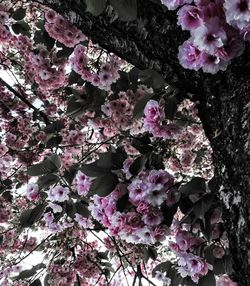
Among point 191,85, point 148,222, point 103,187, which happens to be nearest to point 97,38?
point 191,85

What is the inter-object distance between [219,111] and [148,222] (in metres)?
0.49

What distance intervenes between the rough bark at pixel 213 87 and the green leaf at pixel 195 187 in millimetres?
200

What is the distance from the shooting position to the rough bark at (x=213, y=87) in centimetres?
106

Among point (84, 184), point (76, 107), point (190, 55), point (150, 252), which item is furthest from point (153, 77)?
point (150, 252)

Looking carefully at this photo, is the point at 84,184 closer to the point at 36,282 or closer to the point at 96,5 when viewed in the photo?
the point at 96,5

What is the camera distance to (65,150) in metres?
A: 3.56

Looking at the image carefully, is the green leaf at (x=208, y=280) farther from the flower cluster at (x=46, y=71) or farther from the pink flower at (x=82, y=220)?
the flower cluster at (x=46, y=71)

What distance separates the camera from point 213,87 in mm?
1225

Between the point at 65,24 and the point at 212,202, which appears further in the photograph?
the point at 65,24

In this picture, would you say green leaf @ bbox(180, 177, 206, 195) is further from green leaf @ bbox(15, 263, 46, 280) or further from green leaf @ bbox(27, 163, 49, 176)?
green leaf @ bbox(15, 263, 46, 280)

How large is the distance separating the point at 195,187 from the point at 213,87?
1.19 feet

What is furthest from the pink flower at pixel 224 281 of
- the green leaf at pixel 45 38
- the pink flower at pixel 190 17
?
the green leaf at pixel 45 38

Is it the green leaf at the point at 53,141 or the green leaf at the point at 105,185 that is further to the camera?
the green leaf at the point at 53,141

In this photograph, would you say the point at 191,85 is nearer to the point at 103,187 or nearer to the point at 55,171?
the point at 103,187
